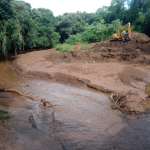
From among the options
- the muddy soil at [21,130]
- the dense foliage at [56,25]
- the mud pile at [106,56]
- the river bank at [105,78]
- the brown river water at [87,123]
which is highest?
the dense foliage at [56,25]

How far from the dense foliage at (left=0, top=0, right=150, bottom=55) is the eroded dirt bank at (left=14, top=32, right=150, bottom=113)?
3768mm

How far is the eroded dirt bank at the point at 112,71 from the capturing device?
6.83 metres

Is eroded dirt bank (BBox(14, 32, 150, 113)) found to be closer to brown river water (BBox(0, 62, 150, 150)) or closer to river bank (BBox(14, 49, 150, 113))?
river bank (BBox(14, 49, 150, 113))

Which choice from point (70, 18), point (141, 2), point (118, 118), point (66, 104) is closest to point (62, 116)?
point (66, 104)

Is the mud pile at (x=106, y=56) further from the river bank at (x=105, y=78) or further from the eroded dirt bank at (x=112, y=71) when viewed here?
the river bank at (x=105, y=78)

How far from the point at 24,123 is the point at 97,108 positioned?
10.2ft

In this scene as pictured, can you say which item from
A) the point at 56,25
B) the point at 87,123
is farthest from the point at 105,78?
the point at 56,25

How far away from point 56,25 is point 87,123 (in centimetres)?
2720

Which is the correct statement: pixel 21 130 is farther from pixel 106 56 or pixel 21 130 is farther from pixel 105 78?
pixel 106 56

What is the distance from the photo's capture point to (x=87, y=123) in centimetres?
505

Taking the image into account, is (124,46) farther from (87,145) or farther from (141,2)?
(87,145)

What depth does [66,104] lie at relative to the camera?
6566mm

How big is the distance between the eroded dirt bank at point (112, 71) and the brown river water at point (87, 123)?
73 cm

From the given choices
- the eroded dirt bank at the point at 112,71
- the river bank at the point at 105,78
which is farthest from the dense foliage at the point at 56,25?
the river bank at the point at 105,78
